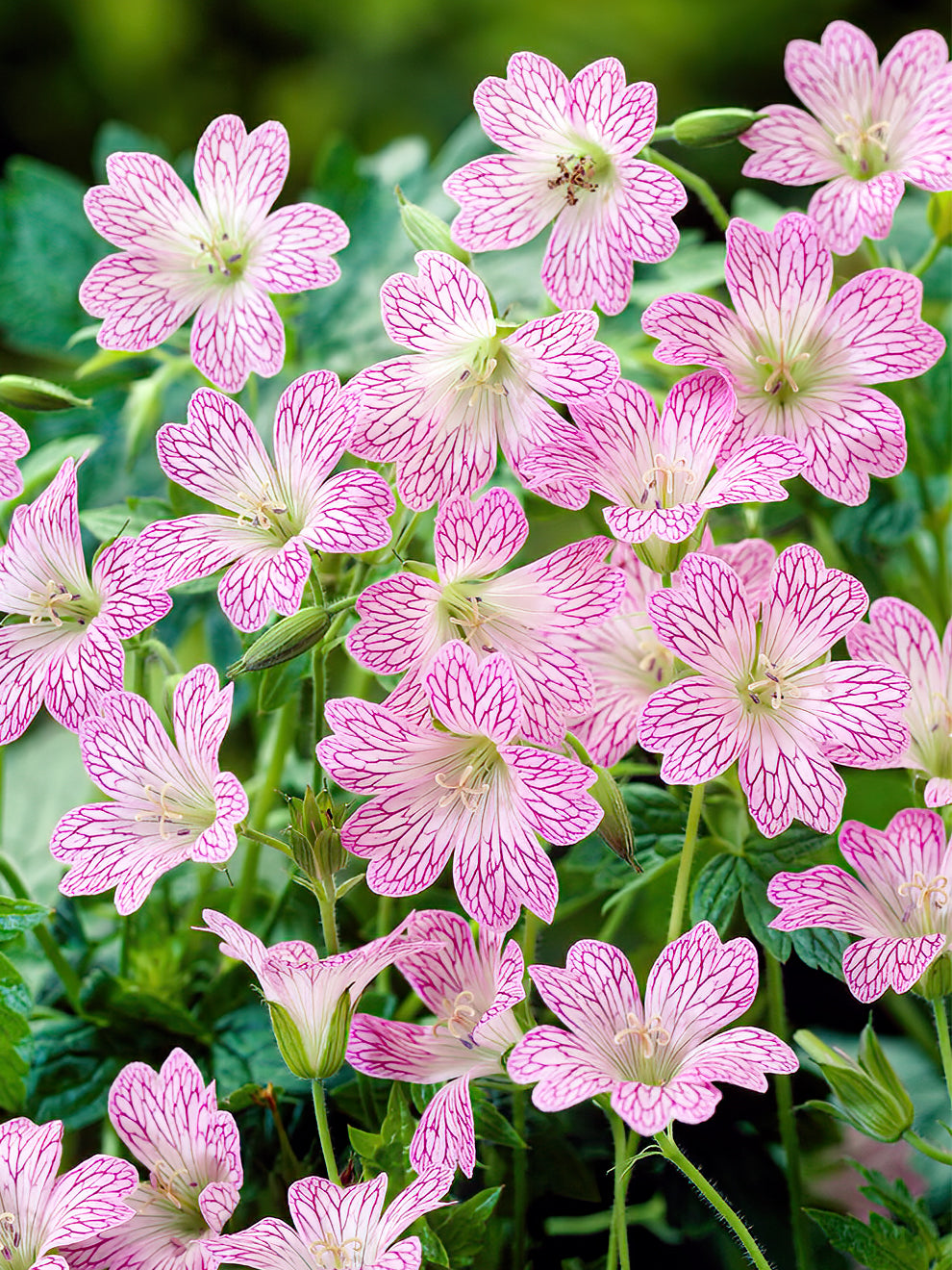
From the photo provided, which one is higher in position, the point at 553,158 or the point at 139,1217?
the point at 553,158

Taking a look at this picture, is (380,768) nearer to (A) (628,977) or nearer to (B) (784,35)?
(A) (628,977)

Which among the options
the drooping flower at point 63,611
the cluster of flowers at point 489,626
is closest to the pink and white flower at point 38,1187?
the cluster of flowers at point 489,626

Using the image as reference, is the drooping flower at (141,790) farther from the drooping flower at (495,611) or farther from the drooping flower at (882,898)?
the drooping flower at (882,898)

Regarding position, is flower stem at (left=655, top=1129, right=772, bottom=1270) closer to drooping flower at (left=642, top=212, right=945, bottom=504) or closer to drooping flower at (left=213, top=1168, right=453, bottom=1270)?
drooping flower at (left=213, top=1168, right=453, bottom=1270)

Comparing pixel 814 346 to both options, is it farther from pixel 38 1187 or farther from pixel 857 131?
pixel 38 1187

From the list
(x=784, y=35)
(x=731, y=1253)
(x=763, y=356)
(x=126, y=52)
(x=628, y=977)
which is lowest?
(x=731, y=1253)

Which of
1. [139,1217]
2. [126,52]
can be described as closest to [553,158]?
[139,1217]
